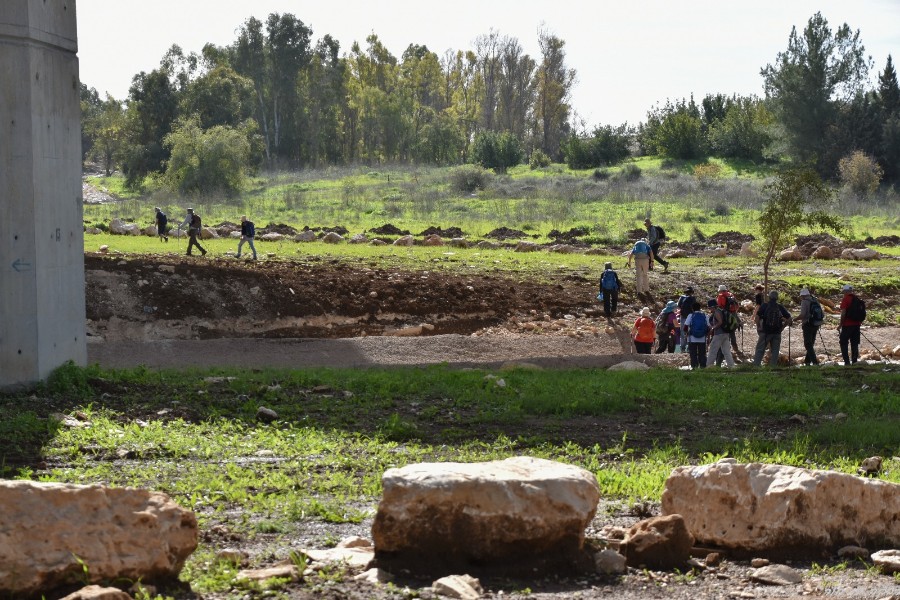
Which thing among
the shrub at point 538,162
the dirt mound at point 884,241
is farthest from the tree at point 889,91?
the dirt mound at point 884,241

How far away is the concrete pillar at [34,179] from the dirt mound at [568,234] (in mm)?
25439

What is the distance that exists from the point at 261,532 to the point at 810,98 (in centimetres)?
6782

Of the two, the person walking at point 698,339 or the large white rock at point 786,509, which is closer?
the large white rock at point 786,509

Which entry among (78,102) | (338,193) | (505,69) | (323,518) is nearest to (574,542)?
(323,518)

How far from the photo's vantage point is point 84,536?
5344 mm

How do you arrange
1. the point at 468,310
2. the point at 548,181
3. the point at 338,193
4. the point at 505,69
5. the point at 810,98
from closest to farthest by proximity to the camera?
the point at 468,310, the point at 338,193, the point at 548,181, the point at 810,98, the point at 505,69

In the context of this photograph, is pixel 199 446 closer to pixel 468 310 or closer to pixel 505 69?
pixel 468 310

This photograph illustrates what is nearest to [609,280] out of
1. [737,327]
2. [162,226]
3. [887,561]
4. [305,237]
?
[737,327]

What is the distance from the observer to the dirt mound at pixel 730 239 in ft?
122

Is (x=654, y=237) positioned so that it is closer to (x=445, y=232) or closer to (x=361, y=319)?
(x=361, y=319)

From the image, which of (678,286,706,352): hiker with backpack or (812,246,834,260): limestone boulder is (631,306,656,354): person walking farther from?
(812,246,834,260): limestone boulder

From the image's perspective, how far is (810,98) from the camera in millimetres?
68500

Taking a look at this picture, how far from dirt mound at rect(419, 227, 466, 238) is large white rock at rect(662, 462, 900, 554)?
3110cm

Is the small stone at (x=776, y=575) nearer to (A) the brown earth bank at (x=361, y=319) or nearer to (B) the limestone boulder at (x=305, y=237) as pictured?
(A) the brown earth bank at (x=361, y=319)
